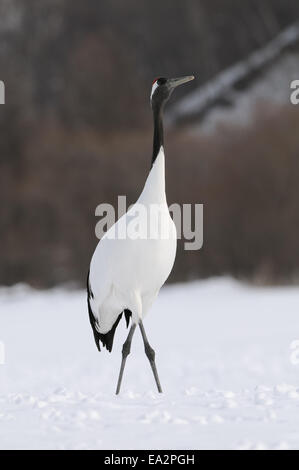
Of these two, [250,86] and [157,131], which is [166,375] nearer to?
[157,131]

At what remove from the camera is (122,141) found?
1973 centimetres

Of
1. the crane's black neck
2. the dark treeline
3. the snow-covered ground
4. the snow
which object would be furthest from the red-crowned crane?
the snow

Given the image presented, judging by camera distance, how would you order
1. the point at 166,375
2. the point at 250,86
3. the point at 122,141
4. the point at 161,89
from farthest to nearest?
the point at 250,86
the point at 122,141
the point at 166,375
the point at 161,89

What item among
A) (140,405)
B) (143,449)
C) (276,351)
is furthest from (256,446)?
(276,351)

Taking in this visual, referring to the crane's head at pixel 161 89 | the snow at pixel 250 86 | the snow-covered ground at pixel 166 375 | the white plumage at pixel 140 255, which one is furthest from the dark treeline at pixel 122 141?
the white plumage at pixel 140 255

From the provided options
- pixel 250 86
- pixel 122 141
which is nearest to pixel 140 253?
pixel 122 141

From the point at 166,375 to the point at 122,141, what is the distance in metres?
12.7

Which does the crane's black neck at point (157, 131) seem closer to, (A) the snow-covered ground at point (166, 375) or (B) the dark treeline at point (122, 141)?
(A) the snow-covered ground at point (166, 375)

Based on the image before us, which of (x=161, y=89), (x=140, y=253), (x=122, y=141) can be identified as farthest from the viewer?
(x=122, y=141)

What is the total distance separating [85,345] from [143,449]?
18.6ft

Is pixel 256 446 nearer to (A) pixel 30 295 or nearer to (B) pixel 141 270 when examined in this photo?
(B) pixel 141 270

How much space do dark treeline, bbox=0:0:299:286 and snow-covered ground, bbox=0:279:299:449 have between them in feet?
4.80

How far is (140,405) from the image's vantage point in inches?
187

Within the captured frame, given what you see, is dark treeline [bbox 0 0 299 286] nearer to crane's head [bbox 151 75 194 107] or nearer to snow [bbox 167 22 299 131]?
snow [bbox 167 22 299 131]
